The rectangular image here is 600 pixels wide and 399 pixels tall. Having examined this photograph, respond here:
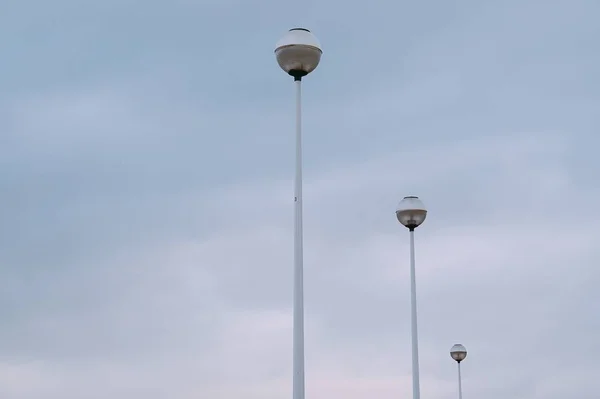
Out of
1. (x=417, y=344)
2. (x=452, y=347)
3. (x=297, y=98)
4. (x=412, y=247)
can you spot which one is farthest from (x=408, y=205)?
(x=452, y=347)

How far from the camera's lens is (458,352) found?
33438 millimetres

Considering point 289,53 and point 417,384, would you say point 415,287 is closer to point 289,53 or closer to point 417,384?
point 417,384

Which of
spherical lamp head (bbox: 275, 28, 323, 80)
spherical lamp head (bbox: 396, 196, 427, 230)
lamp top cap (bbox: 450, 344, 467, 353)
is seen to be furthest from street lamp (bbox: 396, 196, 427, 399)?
lamp top cap (bbox: 450, 344, 467, 353)

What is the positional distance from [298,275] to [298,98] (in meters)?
2.56

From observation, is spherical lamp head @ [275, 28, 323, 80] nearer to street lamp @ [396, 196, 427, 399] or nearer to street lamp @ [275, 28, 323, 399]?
street lamp @ [275, 28, 323, 399]

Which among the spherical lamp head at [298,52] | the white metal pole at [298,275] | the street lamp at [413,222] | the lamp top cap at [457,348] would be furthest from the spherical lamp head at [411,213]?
the lamp top cap at [457,348]

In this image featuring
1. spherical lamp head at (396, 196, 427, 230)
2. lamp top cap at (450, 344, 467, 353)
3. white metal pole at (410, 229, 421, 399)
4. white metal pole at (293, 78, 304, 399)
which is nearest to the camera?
white metal pole at (293, 78, 304, 399)

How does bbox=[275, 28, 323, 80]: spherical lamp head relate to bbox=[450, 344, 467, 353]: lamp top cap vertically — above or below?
above

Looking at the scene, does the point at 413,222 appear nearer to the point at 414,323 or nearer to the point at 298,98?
the point at 414,323

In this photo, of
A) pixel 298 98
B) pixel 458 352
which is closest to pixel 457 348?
pixel 458 352

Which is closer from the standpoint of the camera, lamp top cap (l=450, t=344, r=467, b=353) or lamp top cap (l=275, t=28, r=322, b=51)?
lamp top cap (l=275, t=28, r=322, b=51)

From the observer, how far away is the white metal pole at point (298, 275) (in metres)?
13.4

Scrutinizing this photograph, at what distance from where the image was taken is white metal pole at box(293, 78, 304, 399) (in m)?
13.4

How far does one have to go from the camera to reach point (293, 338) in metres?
13.5
